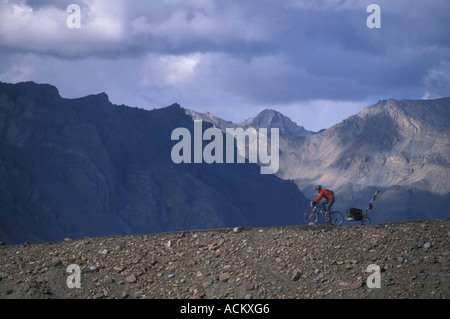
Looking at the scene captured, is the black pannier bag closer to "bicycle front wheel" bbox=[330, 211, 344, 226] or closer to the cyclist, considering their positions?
the cyclist

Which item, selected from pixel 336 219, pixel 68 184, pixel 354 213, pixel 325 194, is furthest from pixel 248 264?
pixel 68 184

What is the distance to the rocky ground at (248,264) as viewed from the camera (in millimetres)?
19531

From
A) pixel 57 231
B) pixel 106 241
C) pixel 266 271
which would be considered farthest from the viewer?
pixel 57 231

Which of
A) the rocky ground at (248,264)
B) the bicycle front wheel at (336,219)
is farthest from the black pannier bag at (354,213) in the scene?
the rocky ground at (248,264)

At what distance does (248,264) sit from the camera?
70.1 feet

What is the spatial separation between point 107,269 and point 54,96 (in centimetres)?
18058

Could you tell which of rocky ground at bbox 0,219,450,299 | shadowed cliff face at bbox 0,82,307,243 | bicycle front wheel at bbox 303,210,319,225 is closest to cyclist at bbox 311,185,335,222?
bicycle front wheel at bbox 303,210,319,225

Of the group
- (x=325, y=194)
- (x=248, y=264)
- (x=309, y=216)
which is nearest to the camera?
(x=248, y=264)

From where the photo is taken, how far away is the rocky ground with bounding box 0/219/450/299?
19.5 metres

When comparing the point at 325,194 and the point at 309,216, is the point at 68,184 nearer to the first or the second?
the point at 309,216
